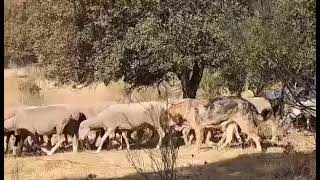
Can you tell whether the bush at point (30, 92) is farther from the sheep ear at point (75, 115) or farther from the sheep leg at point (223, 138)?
the sheep leg at point (223, 138)

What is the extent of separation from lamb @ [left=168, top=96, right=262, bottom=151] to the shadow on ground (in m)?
1.20

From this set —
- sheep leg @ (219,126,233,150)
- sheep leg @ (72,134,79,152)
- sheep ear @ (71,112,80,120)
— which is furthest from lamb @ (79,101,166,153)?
sheep leg @ (219,126,233,150)

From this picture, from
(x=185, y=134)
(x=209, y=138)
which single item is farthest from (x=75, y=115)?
(x=209, y=138)

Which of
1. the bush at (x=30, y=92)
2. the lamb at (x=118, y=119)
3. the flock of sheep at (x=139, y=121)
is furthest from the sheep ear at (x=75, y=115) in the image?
the bush at (x=30, y=92)

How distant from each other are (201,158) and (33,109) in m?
2.93

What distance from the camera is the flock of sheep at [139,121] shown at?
10.7m

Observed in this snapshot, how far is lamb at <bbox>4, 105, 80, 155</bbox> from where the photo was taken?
33.8 feet

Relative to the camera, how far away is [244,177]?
27.5 ft

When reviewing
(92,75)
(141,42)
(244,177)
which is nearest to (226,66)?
(141,42)

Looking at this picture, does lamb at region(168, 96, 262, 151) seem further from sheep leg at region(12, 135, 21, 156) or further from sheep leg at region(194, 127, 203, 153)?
sheep leg at region(12, 135, 21, 156)

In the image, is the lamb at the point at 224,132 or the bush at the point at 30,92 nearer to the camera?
the bush at the point at 30,92

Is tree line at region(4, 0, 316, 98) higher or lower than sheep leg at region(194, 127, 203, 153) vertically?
higher

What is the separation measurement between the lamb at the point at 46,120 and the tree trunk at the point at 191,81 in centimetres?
249

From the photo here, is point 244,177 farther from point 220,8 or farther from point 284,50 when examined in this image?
point 220,8
